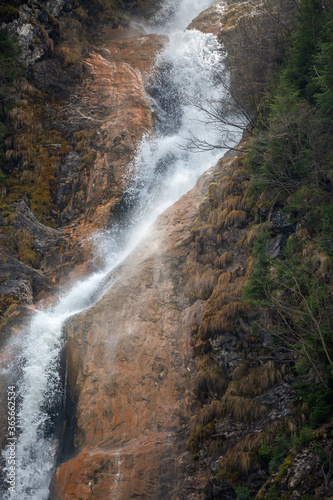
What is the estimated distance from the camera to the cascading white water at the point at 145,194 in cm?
1213

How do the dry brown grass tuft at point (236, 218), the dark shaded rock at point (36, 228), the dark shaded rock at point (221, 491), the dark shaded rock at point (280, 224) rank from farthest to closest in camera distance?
the dark shaded rock at point (36, 228) → the dry brown grass tuft at point (236, 218) → the dark shaded rock at point (280, 224) → the dark shaded rock at point (221, 491)

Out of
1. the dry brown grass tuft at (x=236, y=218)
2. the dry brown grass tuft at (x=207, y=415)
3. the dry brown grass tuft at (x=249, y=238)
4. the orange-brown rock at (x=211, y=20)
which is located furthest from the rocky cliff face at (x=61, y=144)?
the dry brown grass tuft at (x=249, y=238)

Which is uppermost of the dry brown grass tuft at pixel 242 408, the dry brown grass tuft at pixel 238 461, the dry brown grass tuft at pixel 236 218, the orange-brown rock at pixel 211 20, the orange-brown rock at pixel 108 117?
the orange-brown rock at pixel 211 20

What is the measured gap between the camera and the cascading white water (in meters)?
12.1

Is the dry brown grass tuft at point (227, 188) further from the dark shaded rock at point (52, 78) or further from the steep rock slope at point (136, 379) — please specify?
the dark shaded rock at point (52, 78)

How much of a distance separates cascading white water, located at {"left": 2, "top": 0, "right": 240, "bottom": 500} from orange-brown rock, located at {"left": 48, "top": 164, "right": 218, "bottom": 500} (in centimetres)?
103

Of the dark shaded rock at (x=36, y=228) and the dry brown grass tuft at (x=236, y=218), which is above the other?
the dark shaded rock at (x=36, y=228)

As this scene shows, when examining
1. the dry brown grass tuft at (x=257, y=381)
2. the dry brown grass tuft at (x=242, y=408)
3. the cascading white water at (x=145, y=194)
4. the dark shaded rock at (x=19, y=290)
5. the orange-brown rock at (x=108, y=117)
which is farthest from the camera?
the orange-brown rock at (x=108, y=117)

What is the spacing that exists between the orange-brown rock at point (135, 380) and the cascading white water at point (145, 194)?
1027 mm

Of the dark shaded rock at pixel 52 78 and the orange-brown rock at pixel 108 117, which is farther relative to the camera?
the dark shaded rock at pixel 52 78

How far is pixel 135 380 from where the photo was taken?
1173cm

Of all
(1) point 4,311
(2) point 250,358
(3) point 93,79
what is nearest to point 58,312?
(1) point 4,311

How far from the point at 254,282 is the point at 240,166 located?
21.5 ft

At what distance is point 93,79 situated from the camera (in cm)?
2627
